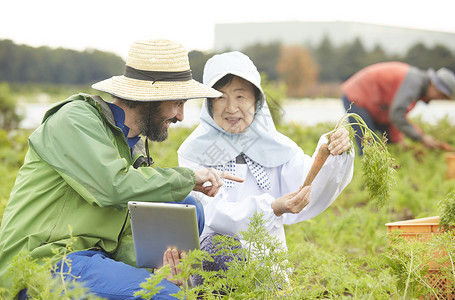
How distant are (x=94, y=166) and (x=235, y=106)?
1.08m

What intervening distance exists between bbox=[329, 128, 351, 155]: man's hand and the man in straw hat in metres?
0.58

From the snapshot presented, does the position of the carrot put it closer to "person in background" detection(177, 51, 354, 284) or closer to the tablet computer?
"person in background" detection(177, 51, 354, 284)

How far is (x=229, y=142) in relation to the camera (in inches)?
127

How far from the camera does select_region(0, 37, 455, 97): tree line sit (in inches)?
402

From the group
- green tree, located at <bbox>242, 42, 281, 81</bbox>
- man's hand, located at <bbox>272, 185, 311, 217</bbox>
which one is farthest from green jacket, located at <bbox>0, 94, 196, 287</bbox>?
green tree, located at <bbox>242, 42, 281, 81</bbox>

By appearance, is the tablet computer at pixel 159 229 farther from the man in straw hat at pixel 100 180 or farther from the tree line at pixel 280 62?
the tree line at pixel 280 62

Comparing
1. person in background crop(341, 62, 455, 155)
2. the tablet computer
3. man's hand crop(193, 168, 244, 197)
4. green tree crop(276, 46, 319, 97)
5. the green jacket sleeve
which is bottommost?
green tree crop(276, 46, 319, 97)

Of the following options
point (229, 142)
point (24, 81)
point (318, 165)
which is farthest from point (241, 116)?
point (24, 81)

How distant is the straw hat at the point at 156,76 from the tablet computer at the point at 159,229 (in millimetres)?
551

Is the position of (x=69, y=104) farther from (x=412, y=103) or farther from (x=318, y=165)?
(x=412, y=103)

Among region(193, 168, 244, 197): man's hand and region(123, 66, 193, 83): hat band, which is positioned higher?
region(123, 66, 193, 83): hat band

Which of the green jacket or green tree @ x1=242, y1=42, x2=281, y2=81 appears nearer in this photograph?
the green jacket

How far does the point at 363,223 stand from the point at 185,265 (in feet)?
8.77

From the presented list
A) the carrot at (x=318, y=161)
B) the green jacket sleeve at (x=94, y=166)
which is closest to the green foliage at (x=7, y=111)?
the green jacket sleeve at (x=94, y=166)
